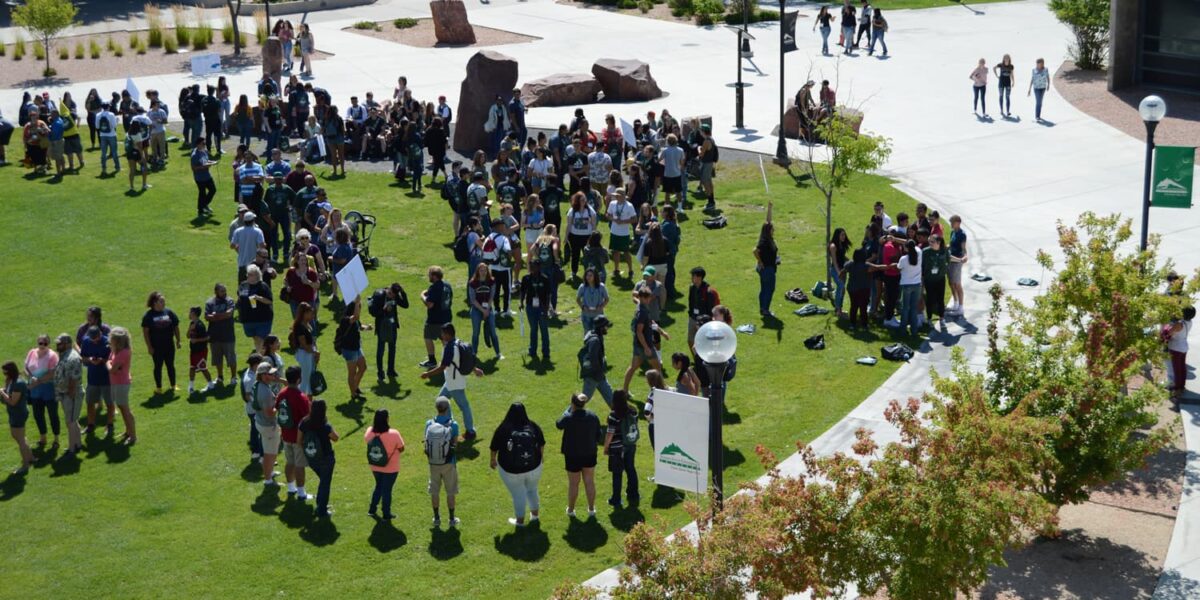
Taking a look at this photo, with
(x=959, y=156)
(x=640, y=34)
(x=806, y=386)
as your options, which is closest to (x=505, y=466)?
(x=806, y=386)

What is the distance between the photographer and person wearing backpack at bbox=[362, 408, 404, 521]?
14.0m

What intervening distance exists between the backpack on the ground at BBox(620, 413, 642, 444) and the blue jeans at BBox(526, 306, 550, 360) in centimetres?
467

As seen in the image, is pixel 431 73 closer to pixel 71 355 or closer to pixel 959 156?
pixel 959 156

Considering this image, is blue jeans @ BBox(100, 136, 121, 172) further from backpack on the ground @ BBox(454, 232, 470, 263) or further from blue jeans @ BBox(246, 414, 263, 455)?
blue jeans @ BBox(246, 414, 263, 455)

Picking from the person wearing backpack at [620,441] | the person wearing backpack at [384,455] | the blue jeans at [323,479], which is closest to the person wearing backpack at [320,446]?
the blue jeans at [323,479]

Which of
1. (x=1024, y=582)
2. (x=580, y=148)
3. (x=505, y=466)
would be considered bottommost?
(x=1024, y=582)

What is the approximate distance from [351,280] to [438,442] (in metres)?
4.60

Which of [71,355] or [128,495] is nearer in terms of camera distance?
[128,495]

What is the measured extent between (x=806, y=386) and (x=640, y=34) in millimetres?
29566

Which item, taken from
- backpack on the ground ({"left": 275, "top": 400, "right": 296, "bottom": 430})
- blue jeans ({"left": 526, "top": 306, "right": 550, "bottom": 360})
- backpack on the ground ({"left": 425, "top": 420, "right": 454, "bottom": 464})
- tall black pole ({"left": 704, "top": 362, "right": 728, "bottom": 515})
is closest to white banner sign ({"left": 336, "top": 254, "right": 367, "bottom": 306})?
blue jeans ({"left": 526, "top": 306, "right": 550, "bottom": 360})

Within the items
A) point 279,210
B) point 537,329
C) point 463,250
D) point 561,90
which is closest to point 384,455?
point 537,329

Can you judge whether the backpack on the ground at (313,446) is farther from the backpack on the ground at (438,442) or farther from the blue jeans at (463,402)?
the blue jeans at (463,402)

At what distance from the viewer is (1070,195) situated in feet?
86.3

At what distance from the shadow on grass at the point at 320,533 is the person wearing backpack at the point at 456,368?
2052 mm
